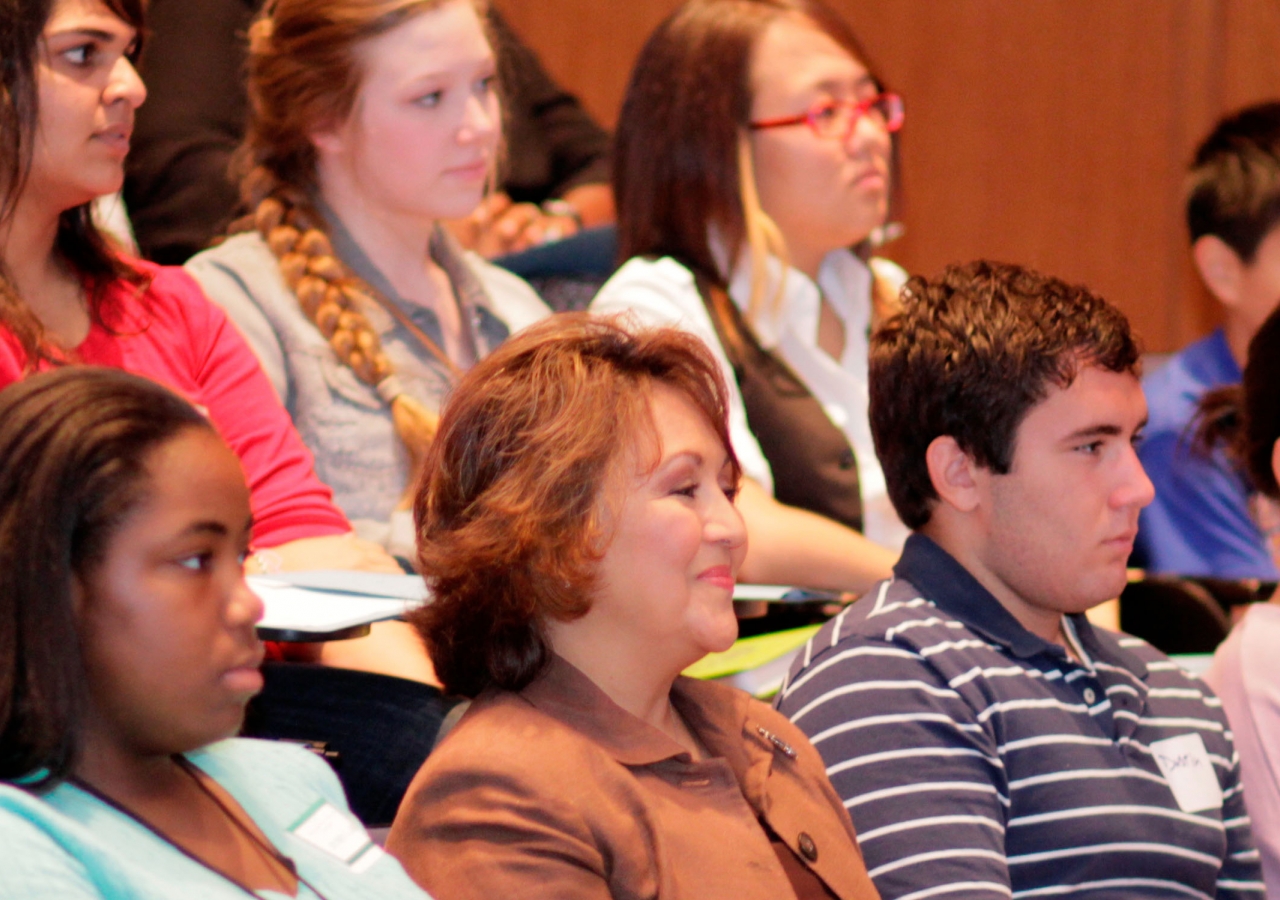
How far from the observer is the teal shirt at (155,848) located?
881mm

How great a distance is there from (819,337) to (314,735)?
132 centimetres

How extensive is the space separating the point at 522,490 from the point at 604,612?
121 mm

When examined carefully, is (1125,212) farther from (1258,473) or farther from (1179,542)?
(1258,473)

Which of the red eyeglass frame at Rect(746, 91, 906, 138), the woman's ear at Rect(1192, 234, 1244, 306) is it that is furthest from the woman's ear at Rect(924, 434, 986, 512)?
the woman's ear at Rect(1192, 234, 1244, 306)

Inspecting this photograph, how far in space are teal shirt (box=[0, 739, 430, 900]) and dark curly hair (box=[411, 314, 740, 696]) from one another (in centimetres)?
18

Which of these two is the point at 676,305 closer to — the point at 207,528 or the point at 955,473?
the point at 955,473

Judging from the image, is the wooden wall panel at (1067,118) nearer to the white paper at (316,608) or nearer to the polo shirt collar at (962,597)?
the polo shirt collar at (962,597)

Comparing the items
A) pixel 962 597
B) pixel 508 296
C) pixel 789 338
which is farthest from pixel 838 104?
pixel 962 597

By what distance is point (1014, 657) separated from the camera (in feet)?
5.01

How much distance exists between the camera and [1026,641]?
1.53 meters

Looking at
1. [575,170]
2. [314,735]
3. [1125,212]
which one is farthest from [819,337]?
[1125,212]

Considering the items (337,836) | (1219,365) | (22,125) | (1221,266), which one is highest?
(22,125)

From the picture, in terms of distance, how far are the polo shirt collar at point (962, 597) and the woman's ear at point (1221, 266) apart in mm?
1713

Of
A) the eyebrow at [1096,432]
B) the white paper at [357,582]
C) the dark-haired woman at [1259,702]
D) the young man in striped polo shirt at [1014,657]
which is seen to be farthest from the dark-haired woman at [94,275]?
the dark-haired woman at [1259,702]
